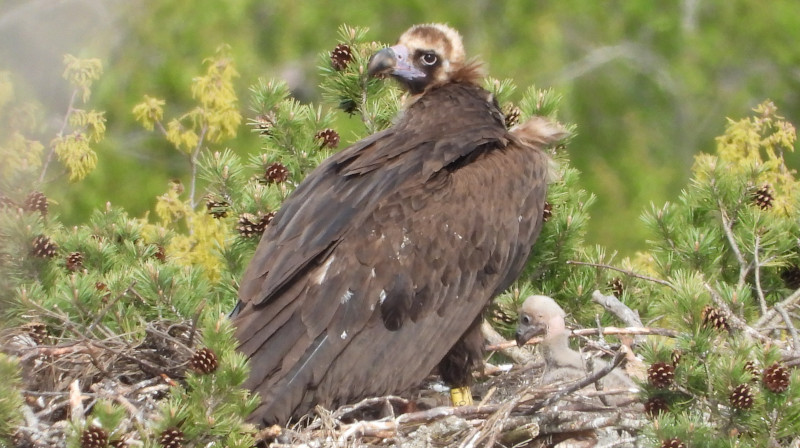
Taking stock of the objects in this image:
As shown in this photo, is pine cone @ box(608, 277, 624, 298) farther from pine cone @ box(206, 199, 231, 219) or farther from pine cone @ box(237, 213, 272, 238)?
pine cone @ box(206, 199, 231, 219)

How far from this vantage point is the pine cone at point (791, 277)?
5453 mm

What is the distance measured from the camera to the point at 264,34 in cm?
1403

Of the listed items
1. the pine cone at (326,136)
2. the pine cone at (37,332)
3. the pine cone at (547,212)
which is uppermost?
the pine cone at (326,136)

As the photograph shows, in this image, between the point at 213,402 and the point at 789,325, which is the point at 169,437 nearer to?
the point at 213,402

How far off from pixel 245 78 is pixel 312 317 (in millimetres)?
7955

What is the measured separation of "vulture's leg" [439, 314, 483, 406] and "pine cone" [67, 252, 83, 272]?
173 centimetres

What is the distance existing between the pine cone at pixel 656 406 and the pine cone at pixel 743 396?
1.01 feet

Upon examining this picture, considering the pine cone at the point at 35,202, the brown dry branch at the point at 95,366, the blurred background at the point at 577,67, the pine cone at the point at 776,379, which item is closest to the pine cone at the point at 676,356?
the pine cone at the point at 776,379

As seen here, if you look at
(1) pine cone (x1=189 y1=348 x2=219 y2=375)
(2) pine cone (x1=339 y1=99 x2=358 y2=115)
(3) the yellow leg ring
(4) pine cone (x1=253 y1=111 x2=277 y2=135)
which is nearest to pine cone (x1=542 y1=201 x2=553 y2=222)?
(3) the yellow leg ring

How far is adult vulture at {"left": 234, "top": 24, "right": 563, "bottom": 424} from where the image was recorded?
4.72 metres

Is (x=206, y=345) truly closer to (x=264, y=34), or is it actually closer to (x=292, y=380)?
(x=292, y=380)

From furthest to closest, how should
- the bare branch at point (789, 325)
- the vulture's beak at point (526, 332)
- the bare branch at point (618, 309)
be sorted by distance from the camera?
the bare branch at point (618, 309), the vulture's beak at point (526, 332), the bare branch at point (789, 325)

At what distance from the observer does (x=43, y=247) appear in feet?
16.8

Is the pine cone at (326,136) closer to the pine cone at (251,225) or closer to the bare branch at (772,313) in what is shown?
the pine cone at (251,225)
